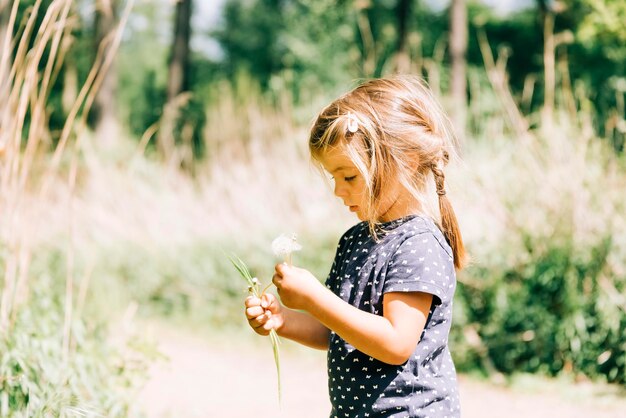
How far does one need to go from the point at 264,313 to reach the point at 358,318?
306 millimetres

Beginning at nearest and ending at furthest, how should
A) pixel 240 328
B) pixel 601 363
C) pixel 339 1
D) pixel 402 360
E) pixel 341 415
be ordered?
1. pixel 402 360
2. pixel 341 415
3. pixel 601 363
4. pixel 240 328
5. pixel 339 1

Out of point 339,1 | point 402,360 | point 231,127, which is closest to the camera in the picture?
point 402,360

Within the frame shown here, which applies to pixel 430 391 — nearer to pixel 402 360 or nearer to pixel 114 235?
pixel 402 360

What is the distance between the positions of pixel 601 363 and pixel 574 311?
0.34 metres

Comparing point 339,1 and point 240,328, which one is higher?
point 339,1

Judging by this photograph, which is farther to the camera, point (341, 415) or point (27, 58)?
point (27, 58)

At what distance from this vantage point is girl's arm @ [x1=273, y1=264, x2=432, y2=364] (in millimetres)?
1606

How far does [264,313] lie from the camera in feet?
5.99

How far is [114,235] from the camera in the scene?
7621mm

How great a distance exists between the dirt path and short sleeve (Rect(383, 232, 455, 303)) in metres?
2.04

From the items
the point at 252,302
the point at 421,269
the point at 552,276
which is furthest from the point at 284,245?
the point at 552,276

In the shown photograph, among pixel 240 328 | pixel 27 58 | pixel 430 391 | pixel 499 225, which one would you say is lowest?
pixel 240 328

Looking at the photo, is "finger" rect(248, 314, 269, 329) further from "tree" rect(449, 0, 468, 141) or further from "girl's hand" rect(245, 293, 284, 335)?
"tree" rect(449, 0, 468, 141)

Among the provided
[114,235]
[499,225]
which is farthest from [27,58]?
[114,235]
